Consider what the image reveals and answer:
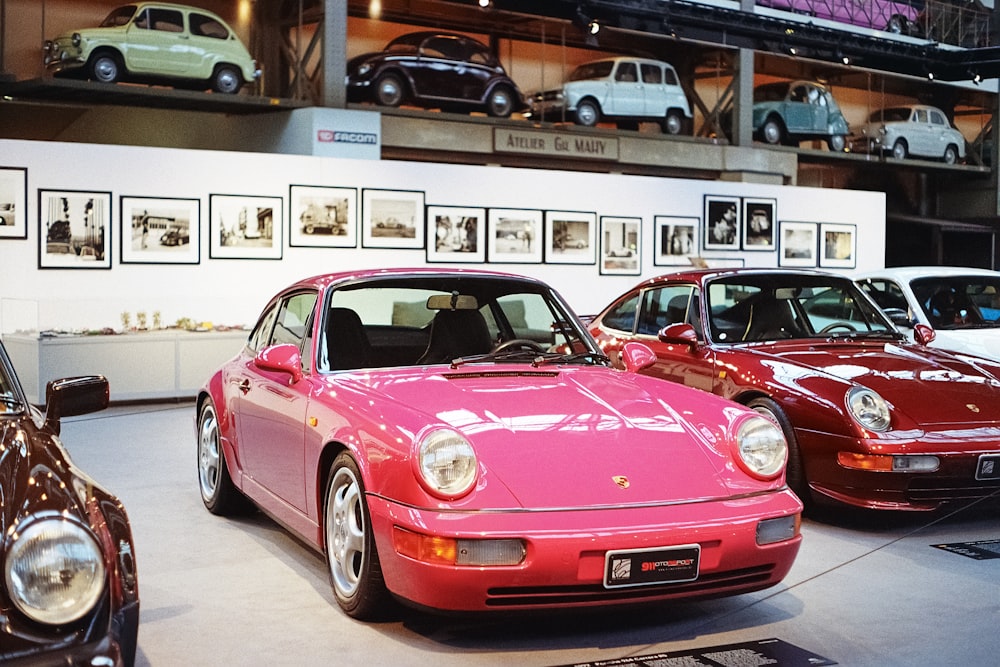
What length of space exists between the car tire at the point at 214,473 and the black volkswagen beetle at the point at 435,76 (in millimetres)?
11997

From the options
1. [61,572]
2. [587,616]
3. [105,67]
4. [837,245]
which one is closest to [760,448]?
[587,616]

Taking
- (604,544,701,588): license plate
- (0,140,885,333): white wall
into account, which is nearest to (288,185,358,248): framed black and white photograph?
(0,140,885,333): white wall

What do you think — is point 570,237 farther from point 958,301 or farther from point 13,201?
point 958,301

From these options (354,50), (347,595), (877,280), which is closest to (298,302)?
(347,595)

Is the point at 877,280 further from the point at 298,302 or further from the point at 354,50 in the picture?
the point at 354,50

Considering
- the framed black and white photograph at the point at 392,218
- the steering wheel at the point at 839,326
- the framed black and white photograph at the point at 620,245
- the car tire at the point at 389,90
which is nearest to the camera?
the steering wheel at the point at 839,326

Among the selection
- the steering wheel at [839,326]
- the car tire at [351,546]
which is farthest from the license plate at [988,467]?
the car tire at [351,546]

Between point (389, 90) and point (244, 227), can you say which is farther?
point (389, 90)

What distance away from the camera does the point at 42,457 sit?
3.03 meters

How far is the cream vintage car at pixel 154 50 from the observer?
15.3m

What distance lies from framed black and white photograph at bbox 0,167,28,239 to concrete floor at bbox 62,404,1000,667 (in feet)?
23.5

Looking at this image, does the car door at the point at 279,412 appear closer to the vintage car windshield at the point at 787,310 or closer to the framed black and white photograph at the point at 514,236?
the vintage car windshield at the point at 787,310

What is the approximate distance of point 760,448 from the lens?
4.33m

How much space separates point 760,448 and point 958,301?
535 cm
